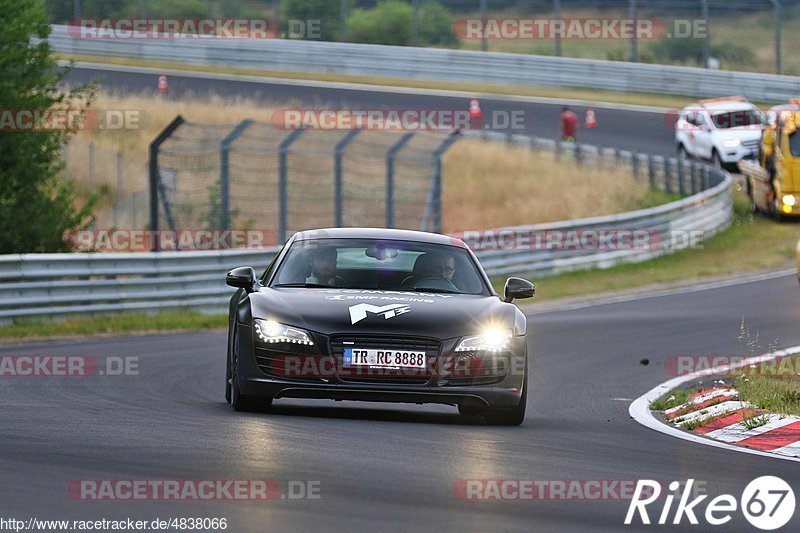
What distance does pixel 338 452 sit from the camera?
835 centimetres

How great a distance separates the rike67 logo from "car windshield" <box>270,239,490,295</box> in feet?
11.0

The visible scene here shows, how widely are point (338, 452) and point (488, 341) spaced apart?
2.02 meters

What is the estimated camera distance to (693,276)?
26422mm

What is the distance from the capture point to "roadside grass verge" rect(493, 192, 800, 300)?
83.9ft

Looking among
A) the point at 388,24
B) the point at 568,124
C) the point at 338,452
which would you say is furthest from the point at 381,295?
the point at 388,24

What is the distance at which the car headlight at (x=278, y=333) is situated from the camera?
991 cm

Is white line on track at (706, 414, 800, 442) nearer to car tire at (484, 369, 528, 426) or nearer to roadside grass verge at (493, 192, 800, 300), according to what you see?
car tire at (484, 369, 528, 426)

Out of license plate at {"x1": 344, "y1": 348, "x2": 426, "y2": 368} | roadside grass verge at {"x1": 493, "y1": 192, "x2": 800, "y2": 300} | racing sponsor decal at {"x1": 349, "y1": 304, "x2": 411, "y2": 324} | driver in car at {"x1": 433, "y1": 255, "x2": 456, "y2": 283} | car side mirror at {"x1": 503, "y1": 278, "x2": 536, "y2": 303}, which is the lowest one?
roadside grass verge at {"x1": 493, "y1": 192, "x2": 800, "y2": 300}

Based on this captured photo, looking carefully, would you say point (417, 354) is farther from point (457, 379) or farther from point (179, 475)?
point (179, 475)

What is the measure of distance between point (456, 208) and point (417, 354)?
2489 centimetres

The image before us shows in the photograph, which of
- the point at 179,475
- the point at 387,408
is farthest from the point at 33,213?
A: the point at 179,475

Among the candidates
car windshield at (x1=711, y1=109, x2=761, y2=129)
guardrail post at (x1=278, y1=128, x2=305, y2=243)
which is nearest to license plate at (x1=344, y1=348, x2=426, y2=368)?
guardrail post at (x1=278, y1=128, x2=305, y2=243)

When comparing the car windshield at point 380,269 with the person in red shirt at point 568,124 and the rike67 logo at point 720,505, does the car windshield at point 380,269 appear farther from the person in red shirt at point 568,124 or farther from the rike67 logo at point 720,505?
the person in red shirt at point 568,124

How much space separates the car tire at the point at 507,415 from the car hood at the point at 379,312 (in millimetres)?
529
